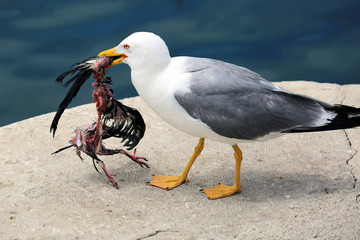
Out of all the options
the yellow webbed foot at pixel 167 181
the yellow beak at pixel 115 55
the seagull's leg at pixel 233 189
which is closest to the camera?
the yellow beak at pixel 115 55

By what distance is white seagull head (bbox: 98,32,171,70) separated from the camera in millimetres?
3666

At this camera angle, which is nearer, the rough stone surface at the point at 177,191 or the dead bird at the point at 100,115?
the rough stone surface at the point at 177,191

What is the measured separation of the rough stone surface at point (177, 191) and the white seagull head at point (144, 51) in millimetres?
891

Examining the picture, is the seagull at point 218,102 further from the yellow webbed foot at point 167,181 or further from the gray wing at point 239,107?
the yellow webbed foot at point 167,181

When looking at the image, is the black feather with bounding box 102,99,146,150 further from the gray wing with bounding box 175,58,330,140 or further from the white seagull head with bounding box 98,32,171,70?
the gray wing with bounding box 175,58,330,140

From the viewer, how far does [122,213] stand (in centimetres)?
364

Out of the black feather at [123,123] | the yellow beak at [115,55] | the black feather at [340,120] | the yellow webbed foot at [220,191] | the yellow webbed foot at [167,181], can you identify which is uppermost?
the yellow beak at [115,55]

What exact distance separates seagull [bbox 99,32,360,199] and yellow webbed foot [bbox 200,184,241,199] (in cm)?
37

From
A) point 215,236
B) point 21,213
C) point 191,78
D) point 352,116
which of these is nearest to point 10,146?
point 21,213

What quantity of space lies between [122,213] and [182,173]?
2.01 feet

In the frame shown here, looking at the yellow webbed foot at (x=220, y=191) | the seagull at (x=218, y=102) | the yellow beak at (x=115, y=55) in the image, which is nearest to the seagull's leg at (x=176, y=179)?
the yellow webbed foot at (x=220, y=191)

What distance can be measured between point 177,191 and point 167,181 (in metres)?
0.13

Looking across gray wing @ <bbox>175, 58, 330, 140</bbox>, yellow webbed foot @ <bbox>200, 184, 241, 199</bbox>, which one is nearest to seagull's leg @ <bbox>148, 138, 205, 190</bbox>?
yellow webbed foot @ <bbox>200, 184, 241, 199</bbox>

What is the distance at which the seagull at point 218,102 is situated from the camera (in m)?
3.64
